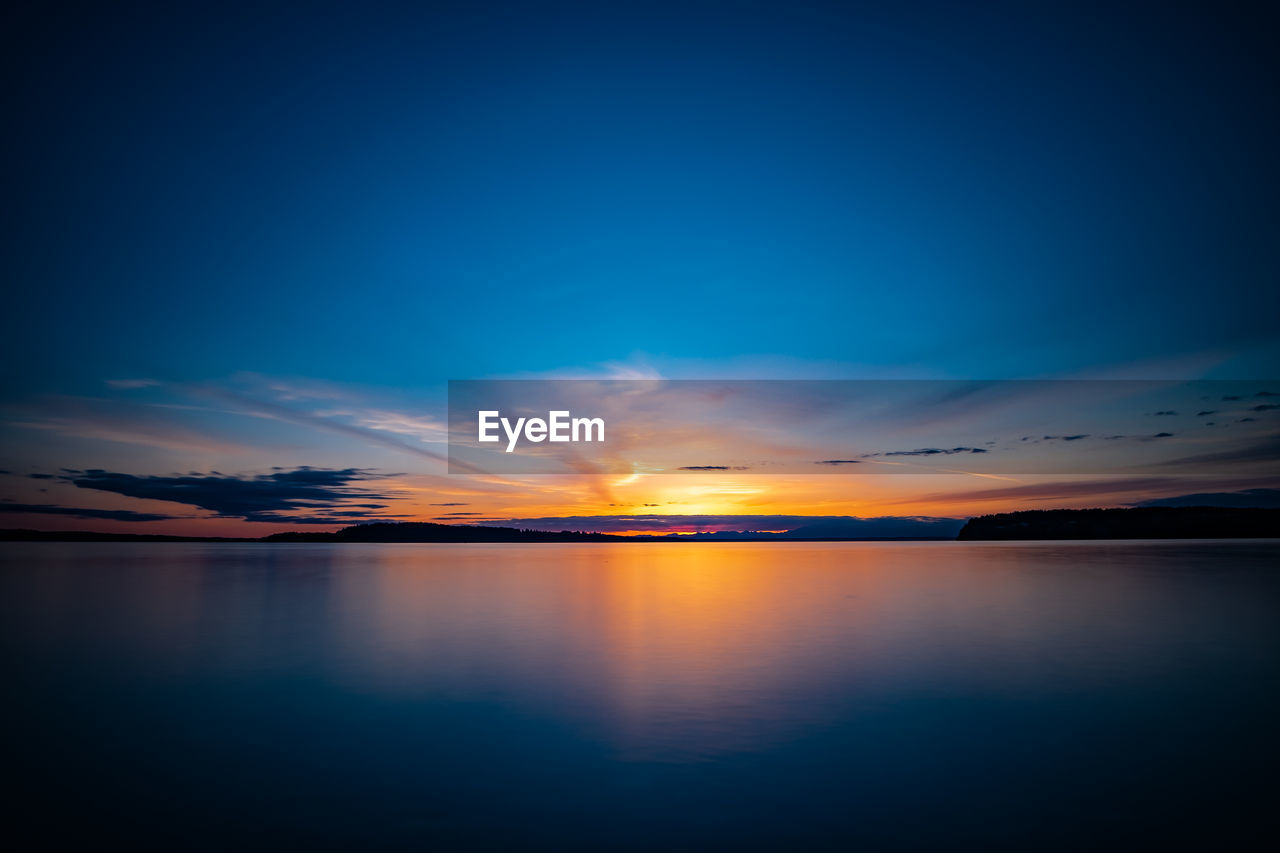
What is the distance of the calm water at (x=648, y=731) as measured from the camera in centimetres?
823

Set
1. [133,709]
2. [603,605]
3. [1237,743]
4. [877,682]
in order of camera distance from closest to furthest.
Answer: [1237,743]
[133,709]
[877,682]
[603,605]

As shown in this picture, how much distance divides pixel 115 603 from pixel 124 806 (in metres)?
30.0

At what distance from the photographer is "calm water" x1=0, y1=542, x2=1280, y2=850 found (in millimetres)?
8234

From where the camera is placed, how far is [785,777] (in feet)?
32.1

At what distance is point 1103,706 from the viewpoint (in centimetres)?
1357

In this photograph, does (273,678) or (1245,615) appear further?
(1245,615)

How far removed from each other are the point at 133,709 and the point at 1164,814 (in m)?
16.3

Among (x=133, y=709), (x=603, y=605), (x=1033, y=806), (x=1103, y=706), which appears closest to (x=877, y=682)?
(x=1103, y=706)

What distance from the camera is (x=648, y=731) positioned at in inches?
479

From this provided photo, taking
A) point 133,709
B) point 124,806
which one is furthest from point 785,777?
point 133,709

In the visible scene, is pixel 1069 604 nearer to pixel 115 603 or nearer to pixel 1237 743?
pixel 1237 743

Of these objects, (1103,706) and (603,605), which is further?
(603,605)

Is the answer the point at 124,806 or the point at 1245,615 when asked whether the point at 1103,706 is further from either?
the point at 1245,615

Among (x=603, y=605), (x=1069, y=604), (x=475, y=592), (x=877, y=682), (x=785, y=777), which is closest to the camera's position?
(x=785, y=777)
